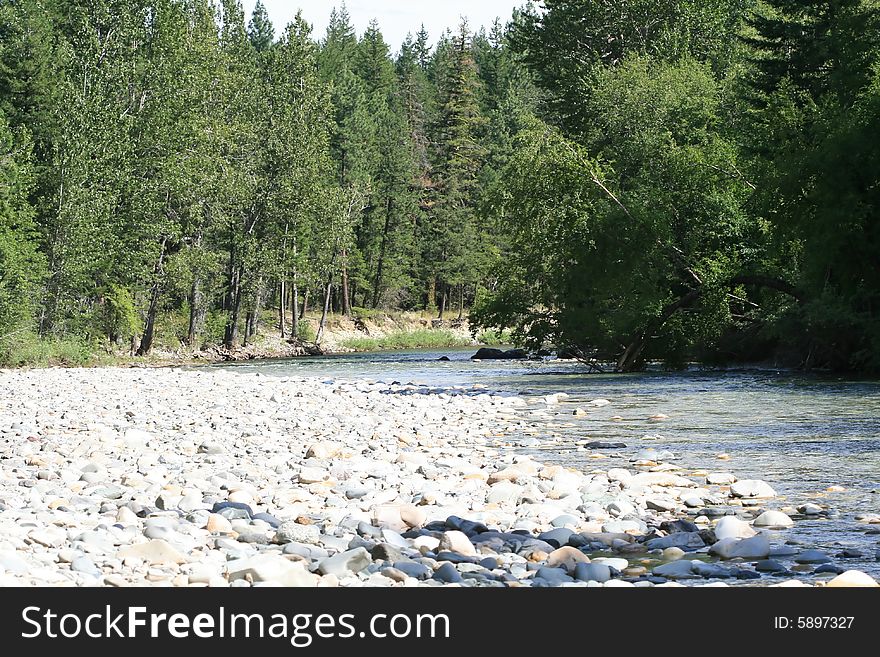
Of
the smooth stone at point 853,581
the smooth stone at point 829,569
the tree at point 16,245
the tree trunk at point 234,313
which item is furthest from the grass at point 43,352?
the smooth stone at point 853,581

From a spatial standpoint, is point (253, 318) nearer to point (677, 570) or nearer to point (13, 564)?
point (677, 570)

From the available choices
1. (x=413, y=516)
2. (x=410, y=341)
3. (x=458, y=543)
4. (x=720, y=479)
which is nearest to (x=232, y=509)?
(x=413, y=516)

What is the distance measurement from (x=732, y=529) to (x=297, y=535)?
2.91 metres

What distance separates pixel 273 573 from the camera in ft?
17.8

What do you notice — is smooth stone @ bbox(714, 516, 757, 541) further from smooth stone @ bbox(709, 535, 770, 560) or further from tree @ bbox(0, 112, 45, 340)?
tree @ bbox(0, 112, 45, 340)

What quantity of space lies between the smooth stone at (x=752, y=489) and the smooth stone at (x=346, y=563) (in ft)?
12.9

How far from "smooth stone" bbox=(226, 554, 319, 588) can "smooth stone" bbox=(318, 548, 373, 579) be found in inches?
7.0

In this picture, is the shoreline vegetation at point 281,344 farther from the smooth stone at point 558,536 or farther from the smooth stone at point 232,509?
the smooth stone at point 558,536

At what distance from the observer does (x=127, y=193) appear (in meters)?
38.2

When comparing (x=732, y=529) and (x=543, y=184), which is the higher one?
(x=543, y=184)

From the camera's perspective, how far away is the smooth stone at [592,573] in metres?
5.92
